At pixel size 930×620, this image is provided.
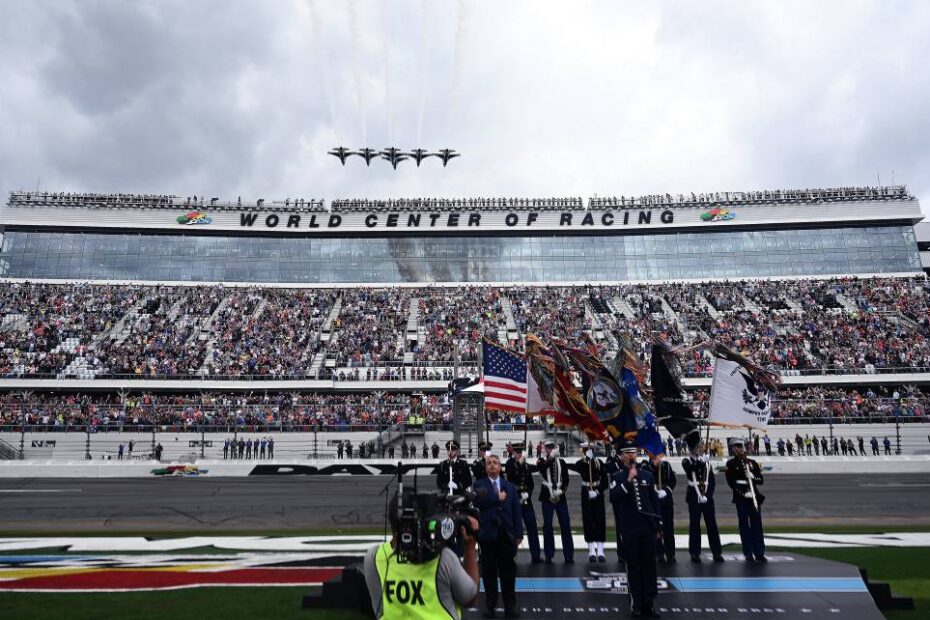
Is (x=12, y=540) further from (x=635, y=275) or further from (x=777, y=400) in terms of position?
(x=635, y=275)

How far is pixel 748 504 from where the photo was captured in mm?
10297

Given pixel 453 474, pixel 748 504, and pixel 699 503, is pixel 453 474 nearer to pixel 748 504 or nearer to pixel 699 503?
pixel 699 503

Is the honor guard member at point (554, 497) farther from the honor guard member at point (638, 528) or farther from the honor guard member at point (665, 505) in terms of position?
the honor guard member at point (638, 528)

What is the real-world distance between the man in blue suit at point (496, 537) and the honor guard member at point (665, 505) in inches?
135

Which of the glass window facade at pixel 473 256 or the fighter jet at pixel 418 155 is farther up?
the fighter jet at pixel 418 155

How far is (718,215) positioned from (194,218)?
5007 cm

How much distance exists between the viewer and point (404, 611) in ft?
13.4

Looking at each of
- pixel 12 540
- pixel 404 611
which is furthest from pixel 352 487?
pixel 404 611

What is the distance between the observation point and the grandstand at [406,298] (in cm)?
3934

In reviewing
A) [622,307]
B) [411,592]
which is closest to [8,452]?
[411,592]

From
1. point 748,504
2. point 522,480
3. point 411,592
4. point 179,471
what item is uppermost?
point 411,592

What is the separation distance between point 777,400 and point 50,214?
62107mm

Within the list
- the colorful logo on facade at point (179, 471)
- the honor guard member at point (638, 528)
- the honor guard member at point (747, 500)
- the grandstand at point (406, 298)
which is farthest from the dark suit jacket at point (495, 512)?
the grandstand at point (406, 298)

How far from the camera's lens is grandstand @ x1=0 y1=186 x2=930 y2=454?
39.3 metres
